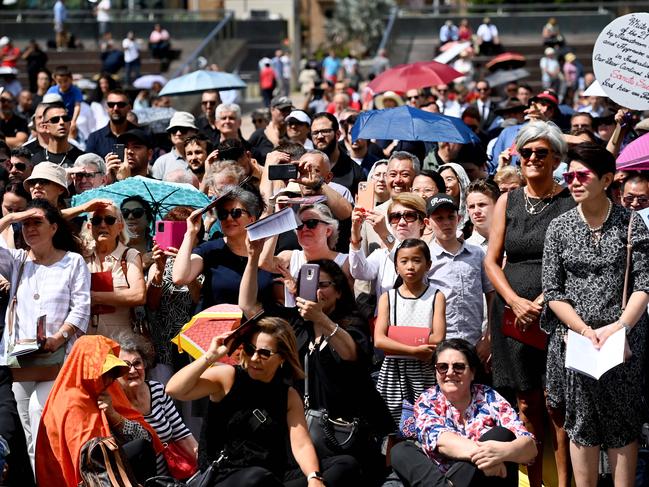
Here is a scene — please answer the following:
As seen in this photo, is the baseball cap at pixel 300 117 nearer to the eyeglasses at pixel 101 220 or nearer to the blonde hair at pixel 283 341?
the eyeglasses at pixel 101 220

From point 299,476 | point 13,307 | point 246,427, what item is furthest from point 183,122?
point 299,476

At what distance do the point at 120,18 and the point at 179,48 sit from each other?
3.12m

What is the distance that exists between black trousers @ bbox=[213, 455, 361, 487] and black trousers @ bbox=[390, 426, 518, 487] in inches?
9.8

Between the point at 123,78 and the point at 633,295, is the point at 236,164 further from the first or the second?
the point at 123,78

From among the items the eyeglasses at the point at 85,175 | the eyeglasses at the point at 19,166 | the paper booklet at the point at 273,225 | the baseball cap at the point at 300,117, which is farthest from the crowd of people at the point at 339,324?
the baseball cap at the point at 300,117

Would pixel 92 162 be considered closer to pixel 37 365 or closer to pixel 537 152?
pixel 37 365

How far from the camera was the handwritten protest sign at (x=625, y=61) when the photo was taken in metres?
8.30

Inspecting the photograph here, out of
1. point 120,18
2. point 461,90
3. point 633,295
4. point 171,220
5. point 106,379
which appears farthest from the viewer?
point 120,18

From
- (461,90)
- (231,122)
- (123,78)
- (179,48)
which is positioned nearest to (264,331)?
(231,122)

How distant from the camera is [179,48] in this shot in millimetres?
34219

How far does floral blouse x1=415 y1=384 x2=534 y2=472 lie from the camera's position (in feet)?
23.3

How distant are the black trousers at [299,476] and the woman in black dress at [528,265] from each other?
1.08 metres

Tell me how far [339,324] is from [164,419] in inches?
48.0

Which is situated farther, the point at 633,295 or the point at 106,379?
the point at 106,379
